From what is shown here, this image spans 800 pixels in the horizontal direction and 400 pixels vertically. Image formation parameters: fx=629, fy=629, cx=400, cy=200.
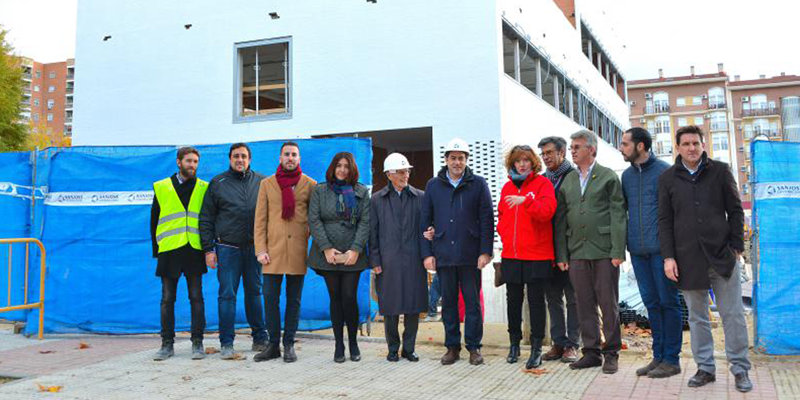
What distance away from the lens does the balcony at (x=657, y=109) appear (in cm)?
8300

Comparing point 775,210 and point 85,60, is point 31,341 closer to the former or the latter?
point 775,210

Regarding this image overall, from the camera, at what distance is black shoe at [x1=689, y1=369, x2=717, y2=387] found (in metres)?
4.67

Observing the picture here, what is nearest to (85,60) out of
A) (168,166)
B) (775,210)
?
(168,166)

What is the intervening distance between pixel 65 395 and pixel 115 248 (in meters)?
3.00

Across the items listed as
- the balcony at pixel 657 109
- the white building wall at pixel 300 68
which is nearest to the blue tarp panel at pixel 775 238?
the white building wall at pixel 300 68

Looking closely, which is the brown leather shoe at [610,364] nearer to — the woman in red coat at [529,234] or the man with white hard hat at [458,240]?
the woman in red coat at [529,234]

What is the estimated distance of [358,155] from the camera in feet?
24.0

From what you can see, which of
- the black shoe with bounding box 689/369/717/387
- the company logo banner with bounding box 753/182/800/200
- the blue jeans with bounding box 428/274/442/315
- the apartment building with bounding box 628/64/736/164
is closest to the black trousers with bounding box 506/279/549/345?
the black shoe with bounding box 689/369/717/387

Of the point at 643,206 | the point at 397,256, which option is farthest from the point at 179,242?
the point at 643,206

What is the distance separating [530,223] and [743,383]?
6.48 feet

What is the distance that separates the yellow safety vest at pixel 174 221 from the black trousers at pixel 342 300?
53.9 inches

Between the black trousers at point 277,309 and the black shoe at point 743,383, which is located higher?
the black trousers at point 277,309

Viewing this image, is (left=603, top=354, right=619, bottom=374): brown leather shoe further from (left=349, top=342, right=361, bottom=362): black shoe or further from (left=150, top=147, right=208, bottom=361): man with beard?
(left=150, top=147, right=208, bottom=361): man with beard

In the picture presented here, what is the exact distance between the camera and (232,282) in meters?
6.14
